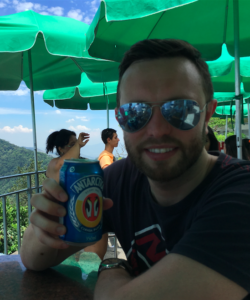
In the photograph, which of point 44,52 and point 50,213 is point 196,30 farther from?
point 50,213

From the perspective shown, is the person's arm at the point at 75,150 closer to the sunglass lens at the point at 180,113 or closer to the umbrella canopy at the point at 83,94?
the umbrella canopy at the point at 83,94

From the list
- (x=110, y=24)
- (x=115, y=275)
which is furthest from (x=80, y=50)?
(x=115, y=275)

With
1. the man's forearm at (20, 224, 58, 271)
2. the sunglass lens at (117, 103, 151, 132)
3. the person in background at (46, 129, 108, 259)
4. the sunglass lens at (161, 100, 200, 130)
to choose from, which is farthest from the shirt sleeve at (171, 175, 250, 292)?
the person in background at (46, 129, 108, 259)

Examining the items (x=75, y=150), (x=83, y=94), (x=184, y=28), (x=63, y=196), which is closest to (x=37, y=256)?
(x=63, y=196)

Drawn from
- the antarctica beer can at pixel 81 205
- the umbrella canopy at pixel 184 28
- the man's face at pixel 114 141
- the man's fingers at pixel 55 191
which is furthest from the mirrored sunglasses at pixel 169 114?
the man's face at pixel 114 141

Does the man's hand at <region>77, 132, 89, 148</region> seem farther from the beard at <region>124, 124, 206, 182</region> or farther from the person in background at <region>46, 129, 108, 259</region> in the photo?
the beard at <region>124, 124, 206, 182</region>

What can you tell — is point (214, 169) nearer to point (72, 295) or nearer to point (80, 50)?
point (72, 295)
